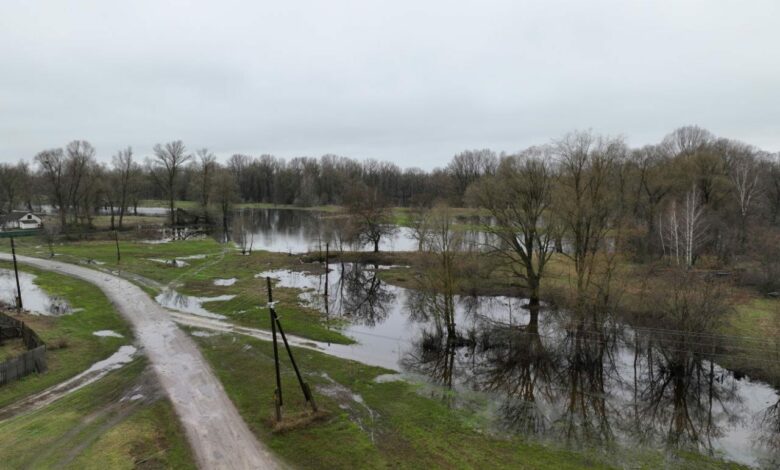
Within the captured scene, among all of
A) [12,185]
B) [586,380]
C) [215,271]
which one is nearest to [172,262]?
[215,271]

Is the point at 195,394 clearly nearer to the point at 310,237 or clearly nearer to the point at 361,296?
the point at 361,296

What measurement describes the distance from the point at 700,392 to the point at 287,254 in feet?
163

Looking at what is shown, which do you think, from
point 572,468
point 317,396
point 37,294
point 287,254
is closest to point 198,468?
point 317,396

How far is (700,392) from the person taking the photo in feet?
72.2

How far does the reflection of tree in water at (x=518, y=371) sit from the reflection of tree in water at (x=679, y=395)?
4.23 m

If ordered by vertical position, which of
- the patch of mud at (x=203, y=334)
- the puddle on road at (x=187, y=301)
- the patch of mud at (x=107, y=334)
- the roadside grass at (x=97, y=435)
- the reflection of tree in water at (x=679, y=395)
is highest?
the puddle on road at (x=187, y=301)

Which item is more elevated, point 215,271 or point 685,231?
point 685,231

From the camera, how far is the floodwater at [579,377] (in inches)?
715

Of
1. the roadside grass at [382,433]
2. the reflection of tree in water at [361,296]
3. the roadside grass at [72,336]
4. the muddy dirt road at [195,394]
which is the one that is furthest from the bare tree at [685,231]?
the roadside grass at [72,336]

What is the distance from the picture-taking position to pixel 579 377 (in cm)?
2383

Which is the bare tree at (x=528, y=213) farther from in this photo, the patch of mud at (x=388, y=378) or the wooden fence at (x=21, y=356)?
the wooden fence at (x=21, y=356)

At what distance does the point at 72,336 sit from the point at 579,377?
30705mm

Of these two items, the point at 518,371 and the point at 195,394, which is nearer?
the point at 195,394

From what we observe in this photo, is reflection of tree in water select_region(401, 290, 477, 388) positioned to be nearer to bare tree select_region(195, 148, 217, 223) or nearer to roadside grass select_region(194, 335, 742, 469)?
roadside grass select_region(194, 335, 742, 469)
